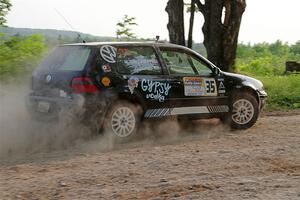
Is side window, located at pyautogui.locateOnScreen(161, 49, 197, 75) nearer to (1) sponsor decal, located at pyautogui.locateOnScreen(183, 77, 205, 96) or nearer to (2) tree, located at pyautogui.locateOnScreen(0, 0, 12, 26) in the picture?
(1) sponsor decal, located at pyautogui.locateOnScreen(183, 77, 205, 96)

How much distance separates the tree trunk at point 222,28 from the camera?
16781mm

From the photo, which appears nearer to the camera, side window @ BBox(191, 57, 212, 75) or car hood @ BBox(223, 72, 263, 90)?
side window @ BBox(191, 57, 212, 75)

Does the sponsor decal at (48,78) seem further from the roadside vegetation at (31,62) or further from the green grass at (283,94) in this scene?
the green grass at (283,94)

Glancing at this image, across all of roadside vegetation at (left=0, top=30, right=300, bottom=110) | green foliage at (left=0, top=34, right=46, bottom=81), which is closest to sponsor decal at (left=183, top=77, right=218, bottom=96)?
roadside vegetation at (left=0, top=30, right=300, bottom=110)

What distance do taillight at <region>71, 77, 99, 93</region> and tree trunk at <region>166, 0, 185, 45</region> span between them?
363 inches

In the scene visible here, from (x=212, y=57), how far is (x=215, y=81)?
741cm

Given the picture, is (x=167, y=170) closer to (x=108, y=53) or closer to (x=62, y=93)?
(x=62, y=93)

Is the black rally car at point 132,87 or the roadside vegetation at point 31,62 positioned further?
the roadside vegetation at point 31,62

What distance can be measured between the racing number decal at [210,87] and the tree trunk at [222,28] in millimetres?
7174

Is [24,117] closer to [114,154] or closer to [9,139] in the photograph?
[9,139]

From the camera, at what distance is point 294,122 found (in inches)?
447

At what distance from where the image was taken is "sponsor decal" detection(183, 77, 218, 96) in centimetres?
966

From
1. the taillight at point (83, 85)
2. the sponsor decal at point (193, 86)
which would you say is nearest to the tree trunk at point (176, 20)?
the sponsor decal at point (193, 86)

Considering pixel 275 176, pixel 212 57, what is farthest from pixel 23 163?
pixel 212 57
